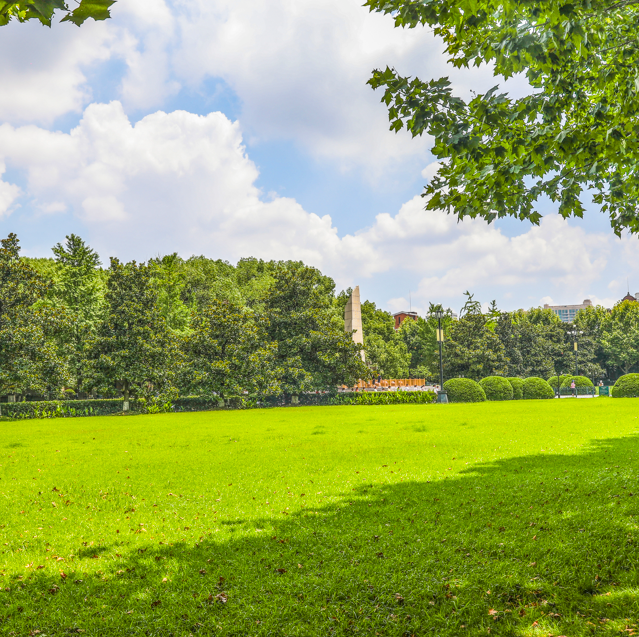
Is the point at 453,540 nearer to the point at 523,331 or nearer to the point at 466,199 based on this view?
the point at 466,199

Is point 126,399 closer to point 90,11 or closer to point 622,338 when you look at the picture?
point 90,11

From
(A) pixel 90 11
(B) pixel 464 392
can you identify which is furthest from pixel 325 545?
(B) pixel 464 392

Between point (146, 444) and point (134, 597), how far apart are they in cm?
1082

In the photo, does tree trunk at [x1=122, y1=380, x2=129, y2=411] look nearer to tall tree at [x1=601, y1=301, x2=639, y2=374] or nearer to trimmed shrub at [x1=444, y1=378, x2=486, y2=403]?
trimmed shrub at [x1=444, y1=378, x2=486, y2=403]

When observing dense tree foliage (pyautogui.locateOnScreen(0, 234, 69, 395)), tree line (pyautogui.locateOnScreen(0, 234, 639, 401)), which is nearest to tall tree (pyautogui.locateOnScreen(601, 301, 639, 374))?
tree line (pyautogui.locateOnScreen(0, 234, 639, 401))

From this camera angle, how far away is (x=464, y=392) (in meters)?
35.7

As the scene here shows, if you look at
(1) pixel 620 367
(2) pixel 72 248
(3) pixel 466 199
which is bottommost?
(1) pixel 620 367

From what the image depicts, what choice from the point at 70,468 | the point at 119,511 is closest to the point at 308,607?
the point at 119,511

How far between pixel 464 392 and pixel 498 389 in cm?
434

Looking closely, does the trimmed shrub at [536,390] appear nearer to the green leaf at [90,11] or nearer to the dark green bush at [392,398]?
the dark green bush at [392,398]

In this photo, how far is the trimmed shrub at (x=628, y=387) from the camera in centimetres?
3638

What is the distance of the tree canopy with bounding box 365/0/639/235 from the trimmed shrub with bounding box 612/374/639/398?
35413 mm

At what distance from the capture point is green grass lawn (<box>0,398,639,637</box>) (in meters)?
4.09

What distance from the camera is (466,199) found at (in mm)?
6250
